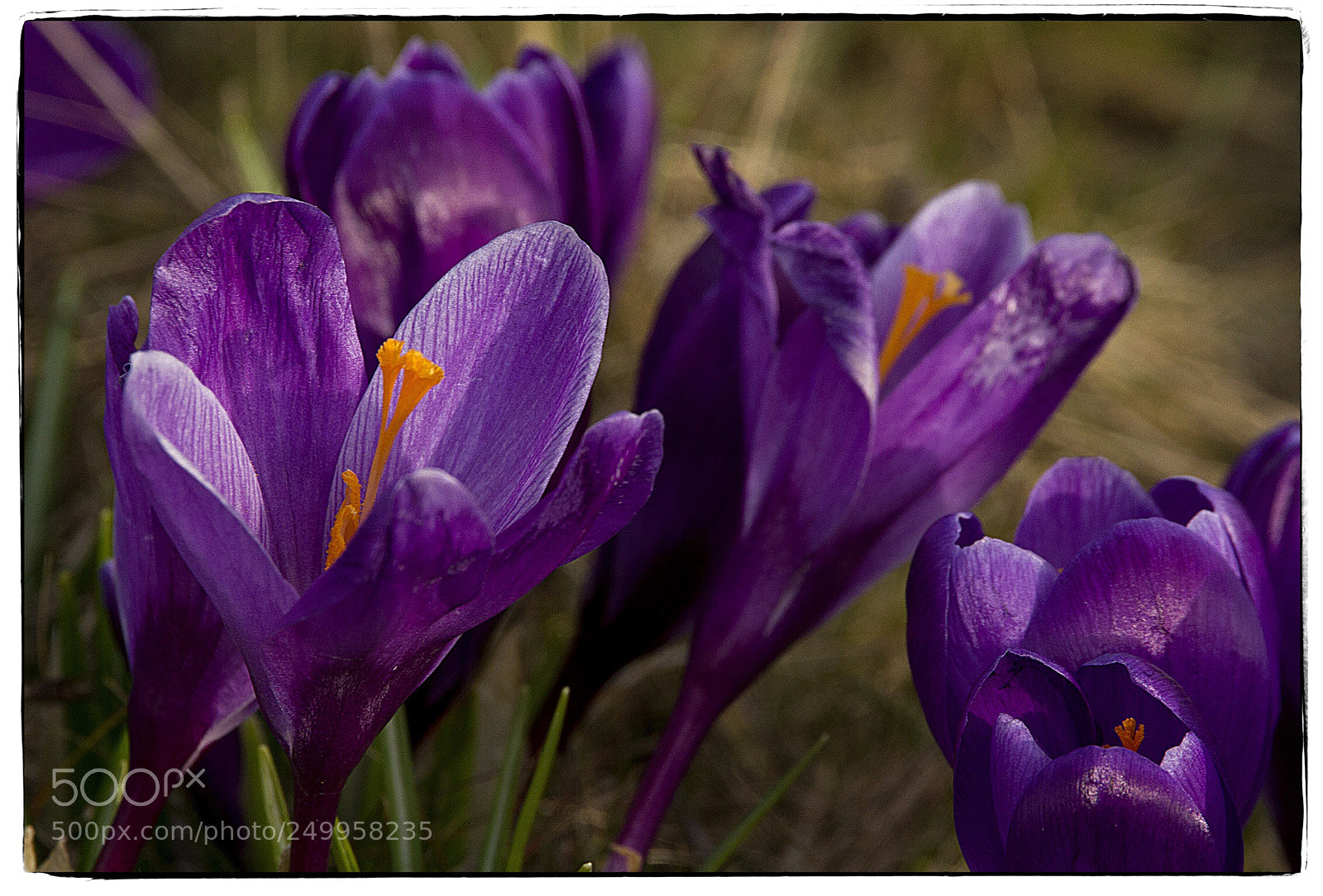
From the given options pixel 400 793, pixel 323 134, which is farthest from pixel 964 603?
pixel 323 134

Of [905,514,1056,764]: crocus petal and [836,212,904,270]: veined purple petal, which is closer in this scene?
[905,514,1056,764]: crocus petal

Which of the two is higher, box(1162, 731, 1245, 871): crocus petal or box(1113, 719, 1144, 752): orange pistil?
box(1113, 719, 1144, 752): orange pistil

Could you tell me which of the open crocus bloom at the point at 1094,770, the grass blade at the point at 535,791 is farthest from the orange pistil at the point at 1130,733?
the grass blade at the point at 535,791

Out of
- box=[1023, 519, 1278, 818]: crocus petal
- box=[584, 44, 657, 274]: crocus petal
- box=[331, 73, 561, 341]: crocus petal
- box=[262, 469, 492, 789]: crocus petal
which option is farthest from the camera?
box=[584, 44, 657, 274]: crocus petal

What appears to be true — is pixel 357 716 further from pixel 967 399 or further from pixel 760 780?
pixel 760 780

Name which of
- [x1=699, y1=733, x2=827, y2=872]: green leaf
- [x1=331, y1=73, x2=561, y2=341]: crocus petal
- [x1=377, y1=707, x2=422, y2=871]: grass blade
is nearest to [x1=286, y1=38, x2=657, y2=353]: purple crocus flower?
[x1=331, y1=73, x2=561, y2=341]: crocus petal

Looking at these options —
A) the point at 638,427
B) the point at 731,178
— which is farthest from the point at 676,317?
the point at 638,427

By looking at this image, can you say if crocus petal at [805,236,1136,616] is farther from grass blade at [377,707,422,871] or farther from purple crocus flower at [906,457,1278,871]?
grass blade at [377,707,422,871]
